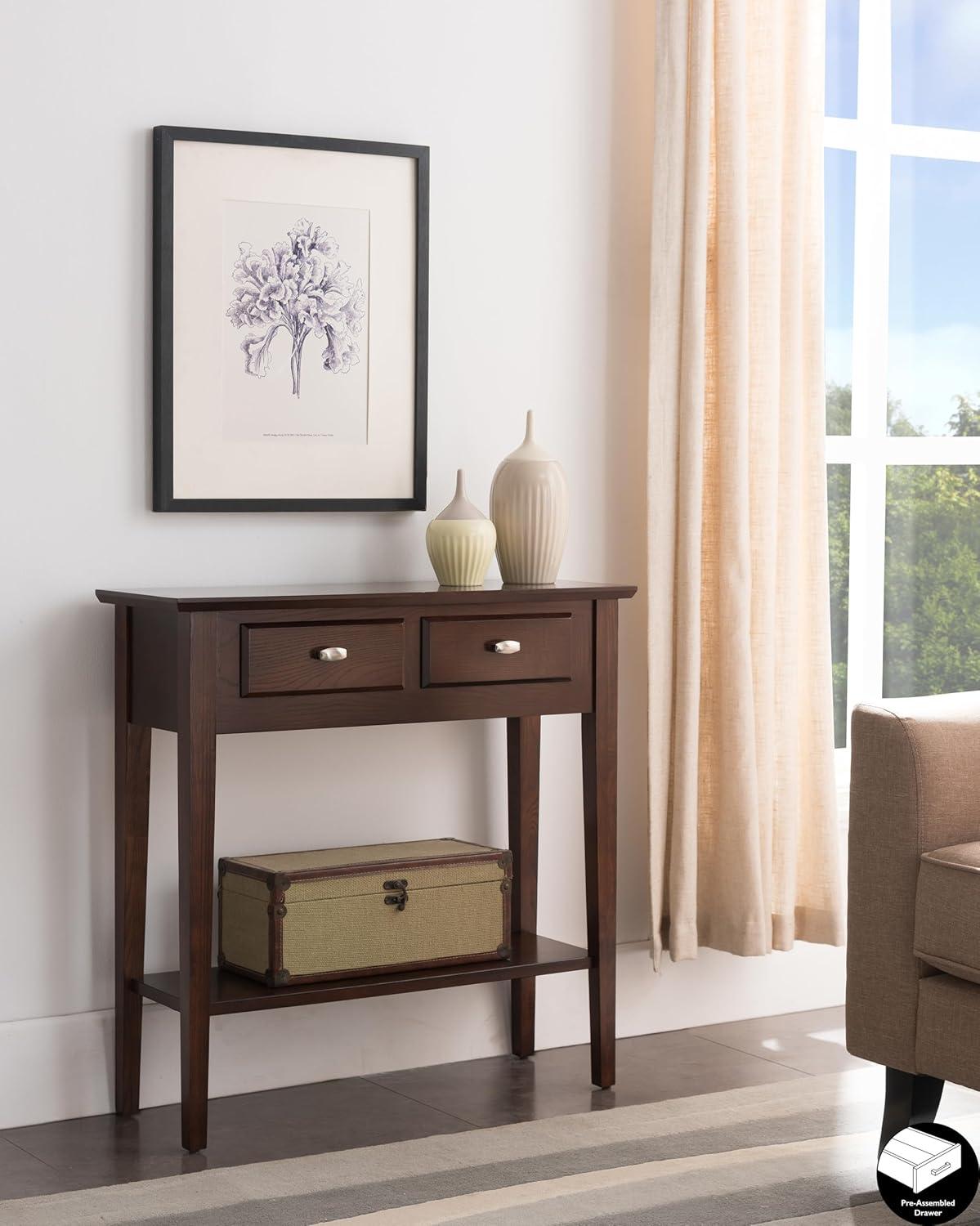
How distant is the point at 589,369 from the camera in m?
3.26

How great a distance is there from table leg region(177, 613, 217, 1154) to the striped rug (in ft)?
0.62

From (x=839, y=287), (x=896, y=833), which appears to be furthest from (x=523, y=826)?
(x=839, y=287)

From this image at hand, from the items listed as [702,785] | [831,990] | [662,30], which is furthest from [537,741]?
[662,30]

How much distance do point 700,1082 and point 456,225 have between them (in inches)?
64.4

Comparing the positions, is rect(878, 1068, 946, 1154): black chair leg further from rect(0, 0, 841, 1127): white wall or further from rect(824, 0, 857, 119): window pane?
rect(824, 0, 857, 119): window pane

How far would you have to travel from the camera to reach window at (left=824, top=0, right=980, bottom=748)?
11.9ft

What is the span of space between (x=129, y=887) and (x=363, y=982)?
0.42 meters

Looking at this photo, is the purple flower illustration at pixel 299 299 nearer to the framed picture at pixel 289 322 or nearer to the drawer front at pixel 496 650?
the framed picture at pixel 289 322

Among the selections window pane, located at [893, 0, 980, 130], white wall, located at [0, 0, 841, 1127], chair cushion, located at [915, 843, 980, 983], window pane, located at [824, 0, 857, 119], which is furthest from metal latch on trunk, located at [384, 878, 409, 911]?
window pane, located at [893, 0, 980, 130]

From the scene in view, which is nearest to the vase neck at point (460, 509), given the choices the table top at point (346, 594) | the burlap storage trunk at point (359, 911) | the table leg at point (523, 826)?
the table top at point (346, 594)

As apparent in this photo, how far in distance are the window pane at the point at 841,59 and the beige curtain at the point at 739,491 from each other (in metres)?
0.31

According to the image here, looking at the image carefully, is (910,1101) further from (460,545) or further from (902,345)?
(902,345)

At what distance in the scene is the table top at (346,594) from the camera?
2.55m

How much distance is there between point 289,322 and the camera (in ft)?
9.62
